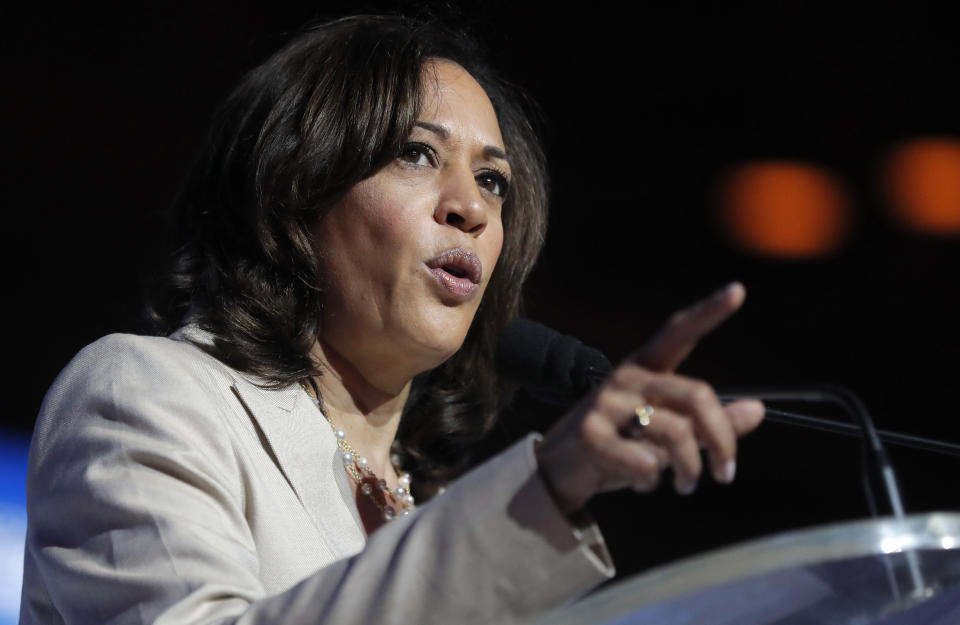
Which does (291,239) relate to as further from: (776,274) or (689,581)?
(776,274)

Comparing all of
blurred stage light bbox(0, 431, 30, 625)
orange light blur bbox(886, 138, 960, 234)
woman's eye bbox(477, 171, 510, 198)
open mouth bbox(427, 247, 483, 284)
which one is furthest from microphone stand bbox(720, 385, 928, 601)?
blurred stage light bbox(0, 431, 30, 625)

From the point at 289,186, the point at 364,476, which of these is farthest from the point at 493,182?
the point at 364,476

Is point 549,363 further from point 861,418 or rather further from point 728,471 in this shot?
point 728,471

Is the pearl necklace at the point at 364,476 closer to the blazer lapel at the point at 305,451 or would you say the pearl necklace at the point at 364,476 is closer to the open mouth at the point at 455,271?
the blazer lapel at the point at 305,451

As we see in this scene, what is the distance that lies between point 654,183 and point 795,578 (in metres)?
2.57

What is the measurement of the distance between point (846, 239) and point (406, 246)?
182 centimetres

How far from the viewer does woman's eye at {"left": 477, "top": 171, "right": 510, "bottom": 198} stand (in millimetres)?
2162

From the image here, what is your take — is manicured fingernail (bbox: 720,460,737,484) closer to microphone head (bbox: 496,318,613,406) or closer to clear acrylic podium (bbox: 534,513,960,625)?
clear acrylic podium (bbox: 534,513,960,625)

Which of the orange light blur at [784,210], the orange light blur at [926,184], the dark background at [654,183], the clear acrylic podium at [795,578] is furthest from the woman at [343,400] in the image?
the orange light blur at [926,184]

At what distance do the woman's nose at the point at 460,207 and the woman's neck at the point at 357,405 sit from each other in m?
0.33

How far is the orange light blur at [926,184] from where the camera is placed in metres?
2.99

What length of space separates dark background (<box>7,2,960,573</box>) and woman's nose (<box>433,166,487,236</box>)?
890 mm

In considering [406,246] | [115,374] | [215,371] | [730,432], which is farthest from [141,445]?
[730,432]

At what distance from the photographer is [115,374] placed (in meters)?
1.44
